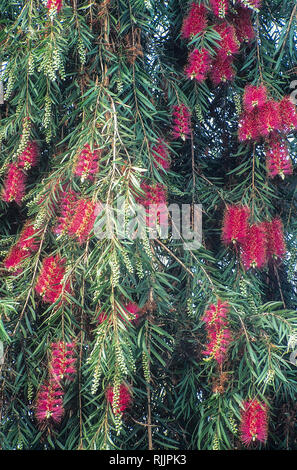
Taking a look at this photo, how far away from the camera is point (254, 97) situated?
2.51 meters

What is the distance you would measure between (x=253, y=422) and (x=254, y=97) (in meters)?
1.08

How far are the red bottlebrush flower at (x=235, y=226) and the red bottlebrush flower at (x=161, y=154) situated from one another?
279mm

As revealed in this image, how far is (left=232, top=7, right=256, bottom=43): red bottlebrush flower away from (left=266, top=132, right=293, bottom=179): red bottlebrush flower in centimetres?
39

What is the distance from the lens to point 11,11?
2764mm

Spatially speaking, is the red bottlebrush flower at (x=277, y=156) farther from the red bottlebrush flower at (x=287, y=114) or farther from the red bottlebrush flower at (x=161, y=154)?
the red bottlebrush flower at (x=161, y=154)

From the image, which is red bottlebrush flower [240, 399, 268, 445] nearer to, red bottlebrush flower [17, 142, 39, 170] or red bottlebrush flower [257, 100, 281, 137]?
red bottlebrush flower [257, 100, 281, 137]

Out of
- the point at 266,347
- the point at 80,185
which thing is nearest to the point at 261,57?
the point at 80,185

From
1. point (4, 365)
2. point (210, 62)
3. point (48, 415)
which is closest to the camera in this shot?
point (48, 415)

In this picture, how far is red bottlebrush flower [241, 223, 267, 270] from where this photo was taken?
7.98ft

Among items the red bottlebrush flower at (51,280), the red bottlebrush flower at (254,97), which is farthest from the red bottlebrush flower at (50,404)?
the red bottlebrush flower at (254,97)

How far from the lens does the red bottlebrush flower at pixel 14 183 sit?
7.94ft

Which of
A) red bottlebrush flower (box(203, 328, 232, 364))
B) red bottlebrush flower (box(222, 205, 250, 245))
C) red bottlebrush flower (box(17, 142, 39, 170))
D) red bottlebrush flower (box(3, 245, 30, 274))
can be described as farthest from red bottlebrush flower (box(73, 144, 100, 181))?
red bottlebrush flower (box(203, 328, 232, 364))
